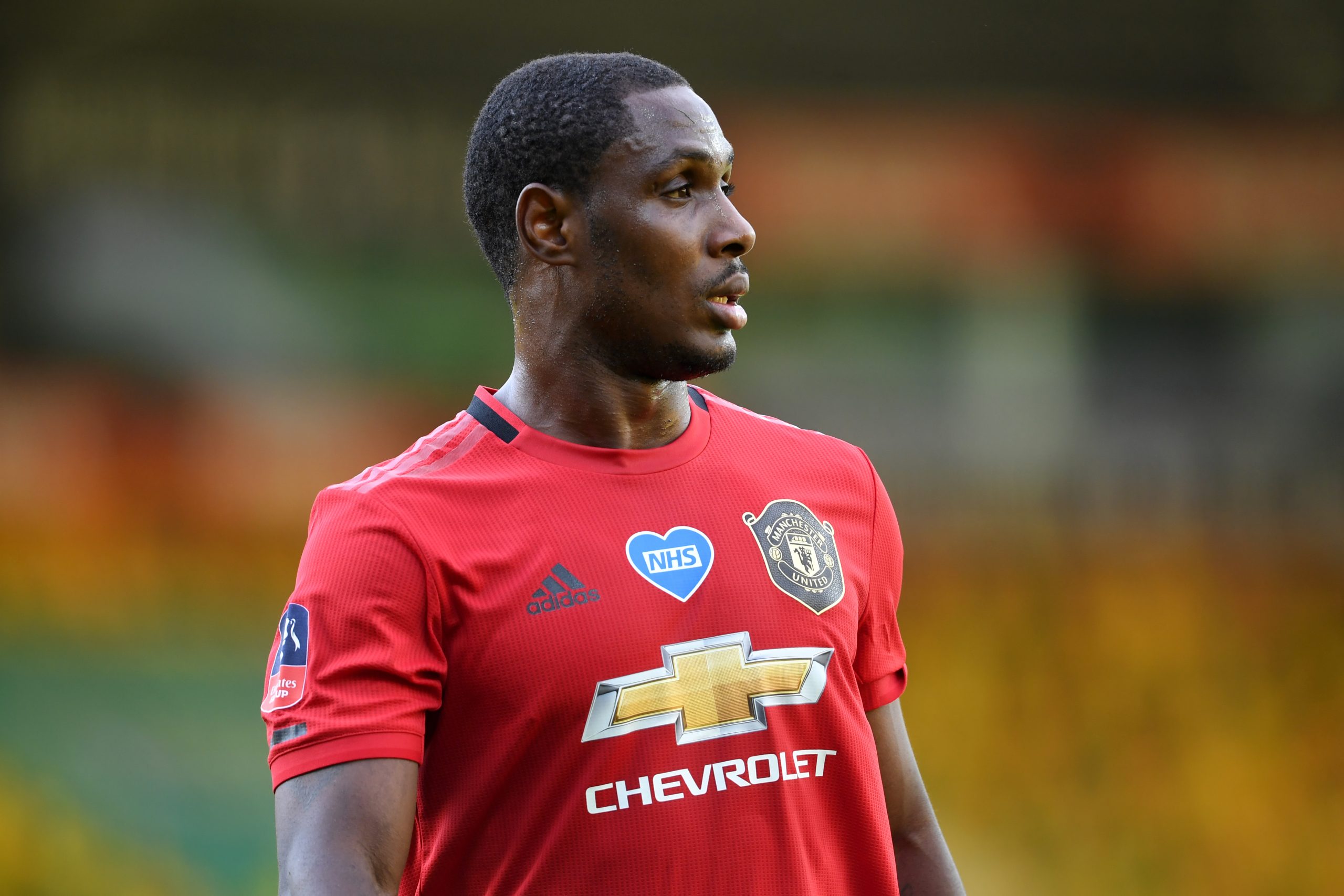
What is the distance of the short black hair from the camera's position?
1.74 meters

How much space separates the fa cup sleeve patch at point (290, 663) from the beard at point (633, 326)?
502 millimetres

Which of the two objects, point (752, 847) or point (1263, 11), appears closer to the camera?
point (752, 847)

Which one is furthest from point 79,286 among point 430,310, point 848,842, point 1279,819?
point 1279,819

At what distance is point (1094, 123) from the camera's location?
18.2 feet

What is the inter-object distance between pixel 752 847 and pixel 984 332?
4.12 meters

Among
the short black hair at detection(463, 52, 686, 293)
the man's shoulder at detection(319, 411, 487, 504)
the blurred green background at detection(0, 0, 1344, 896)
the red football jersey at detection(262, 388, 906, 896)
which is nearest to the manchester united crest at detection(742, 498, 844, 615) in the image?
the red football jersey at detection(262, 388, 906, 896)

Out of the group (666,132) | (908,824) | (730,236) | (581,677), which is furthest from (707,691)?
(666,132)

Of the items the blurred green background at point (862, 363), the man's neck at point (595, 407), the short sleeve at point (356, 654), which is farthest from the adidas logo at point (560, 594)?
the blurred green background at point (862, 363)

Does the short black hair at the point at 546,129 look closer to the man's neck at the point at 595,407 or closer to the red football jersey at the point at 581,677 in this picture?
the man's neck at the point at 595,407

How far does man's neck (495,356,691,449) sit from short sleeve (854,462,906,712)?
305mm

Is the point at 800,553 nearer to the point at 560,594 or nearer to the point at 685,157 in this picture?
the point at 560,594

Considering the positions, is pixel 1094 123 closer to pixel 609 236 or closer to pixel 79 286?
pixel 79 286

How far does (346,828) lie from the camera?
1.44m

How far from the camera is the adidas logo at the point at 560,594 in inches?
61.9
